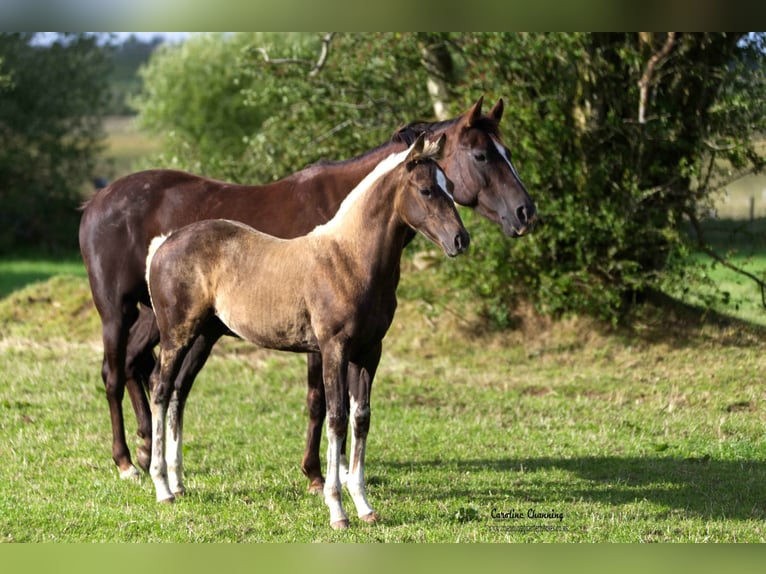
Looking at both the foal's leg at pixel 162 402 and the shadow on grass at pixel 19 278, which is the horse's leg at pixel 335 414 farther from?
the shadow on grass at pixel 19 278

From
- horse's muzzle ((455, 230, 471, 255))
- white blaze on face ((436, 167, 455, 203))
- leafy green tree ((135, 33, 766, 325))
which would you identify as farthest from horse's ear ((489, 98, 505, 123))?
leafy green tree ((135, 33, 766, 325))

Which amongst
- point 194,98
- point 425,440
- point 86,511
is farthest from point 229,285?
point 194,98

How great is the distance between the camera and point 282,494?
266 inches

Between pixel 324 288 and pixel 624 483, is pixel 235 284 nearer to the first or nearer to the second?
pixel 324 288

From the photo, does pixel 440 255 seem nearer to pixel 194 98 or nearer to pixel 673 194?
pixel 673 194

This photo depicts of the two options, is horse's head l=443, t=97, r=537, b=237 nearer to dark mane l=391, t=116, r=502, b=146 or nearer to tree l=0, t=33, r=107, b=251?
dark mane l=391, t=116, r=502, b=146

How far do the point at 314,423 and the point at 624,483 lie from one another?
235 cm

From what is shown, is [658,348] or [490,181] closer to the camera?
[490,181]

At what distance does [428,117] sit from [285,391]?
461cm

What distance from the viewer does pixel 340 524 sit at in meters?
5.75

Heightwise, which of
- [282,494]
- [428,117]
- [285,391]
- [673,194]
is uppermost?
[428,117]

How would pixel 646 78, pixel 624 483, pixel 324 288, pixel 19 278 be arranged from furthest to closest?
1. pixel 19 278
2. pixel 646 78
3. pixel 624 483
4. pixel 324 288

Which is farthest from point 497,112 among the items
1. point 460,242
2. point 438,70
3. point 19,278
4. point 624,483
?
point 19,278

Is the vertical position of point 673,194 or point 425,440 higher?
point 673,194
